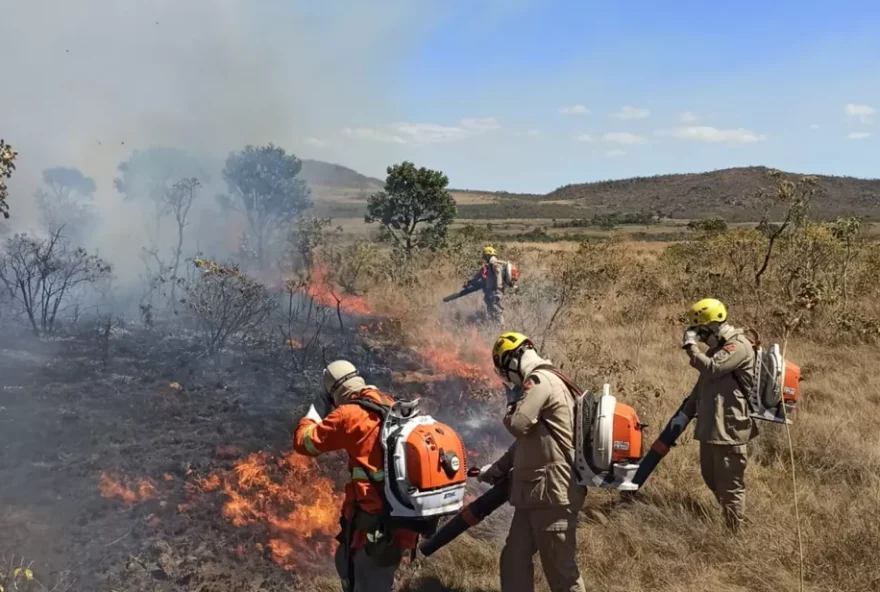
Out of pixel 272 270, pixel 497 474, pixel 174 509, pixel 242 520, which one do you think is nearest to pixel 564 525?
pixel 497 474

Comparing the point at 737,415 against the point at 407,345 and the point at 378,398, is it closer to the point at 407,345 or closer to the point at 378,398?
the point at 378,398

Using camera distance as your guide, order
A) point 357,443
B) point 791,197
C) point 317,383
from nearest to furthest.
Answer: point 357,443, point 317,383, point 791,197

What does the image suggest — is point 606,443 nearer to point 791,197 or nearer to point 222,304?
point 222,304

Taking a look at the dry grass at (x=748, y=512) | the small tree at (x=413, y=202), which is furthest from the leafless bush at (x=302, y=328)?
the small tree at (x=413, y=202)

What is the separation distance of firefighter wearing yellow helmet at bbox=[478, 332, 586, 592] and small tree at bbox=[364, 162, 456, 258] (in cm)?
1677

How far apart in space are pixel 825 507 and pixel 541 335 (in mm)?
5594

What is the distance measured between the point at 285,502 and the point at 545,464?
8.76ft

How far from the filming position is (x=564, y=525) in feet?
11.7

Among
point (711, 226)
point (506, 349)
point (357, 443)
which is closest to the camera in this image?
point (357, 443)

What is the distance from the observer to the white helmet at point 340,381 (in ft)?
11.6

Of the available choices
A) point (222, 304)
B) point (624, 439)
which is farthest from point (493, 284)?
point (624, 439)

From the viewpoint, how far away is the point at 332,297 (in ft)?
41.7

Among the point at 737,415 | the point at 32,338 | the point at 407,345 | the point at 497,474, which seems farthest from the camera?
the point at 407,345

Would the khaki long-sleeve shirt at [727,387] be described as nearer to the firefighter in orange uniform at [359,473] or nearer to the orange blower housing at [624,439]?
the orange blower housing at [624,439]
